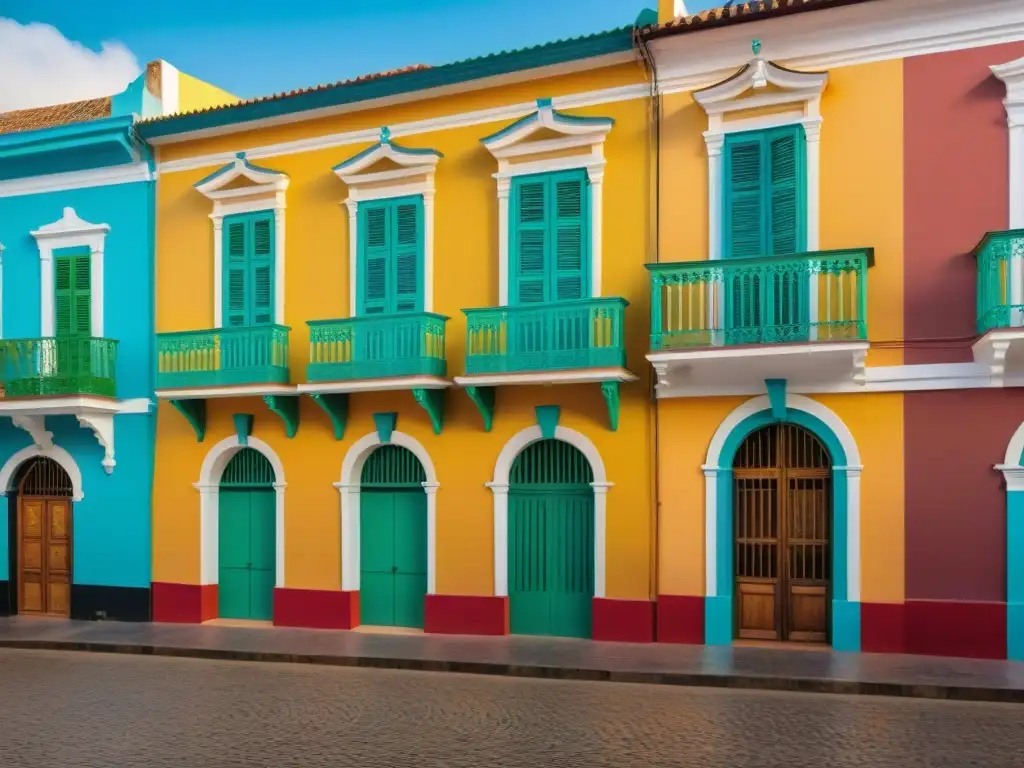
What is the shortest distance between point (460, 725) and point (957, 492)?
244 inches

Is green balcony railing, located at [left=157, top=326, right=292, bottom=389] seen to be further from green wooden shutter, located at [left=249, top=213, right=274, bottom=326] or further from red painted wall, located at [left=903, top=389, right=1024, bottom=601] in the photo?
red painted wall, located at [left=903, top=389, right=1024, bottom=601]

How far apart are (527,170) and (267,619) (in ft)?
24.5

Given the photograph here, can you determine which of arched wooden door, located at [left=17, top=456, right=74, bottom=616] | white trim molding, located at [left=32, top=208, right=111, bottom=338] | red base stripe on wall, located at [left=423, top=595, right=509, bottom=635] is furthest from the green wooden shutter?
red base stripe on wall, located at [left=423, top=595, right=509, bottom=635]

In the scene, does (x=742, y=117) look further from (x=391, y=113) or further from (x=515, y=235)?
(x=391, y=113)

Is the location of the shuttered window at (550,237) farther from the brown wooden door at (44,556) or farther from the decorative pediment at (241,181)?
the brown wooden door at (44,556)

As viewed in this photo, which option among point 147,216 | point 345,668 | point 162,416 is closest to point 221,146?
point 147,216

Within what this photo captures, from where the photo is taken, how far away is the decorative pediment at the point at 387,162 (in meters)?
14.2

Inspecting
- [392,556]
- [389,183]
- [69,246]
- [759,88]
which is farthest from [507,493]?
[69,246]

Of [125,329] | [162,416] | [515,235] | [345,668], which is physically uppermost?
[515,235]

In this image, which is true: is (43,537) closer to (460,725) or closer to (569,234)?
(569,234)

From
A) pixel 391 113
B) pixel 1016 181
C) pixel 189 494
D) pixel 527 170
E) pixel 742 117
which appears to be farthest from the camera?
pixel 189 494

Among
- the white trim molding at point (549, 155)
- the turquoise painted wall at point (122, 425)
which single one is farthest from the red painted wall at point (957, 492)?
the turquoise painted wall at point (122, 425)

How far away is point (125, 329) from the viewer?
1608 centimetres

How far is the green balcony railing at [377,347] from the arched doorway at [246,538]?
2.29 metres
